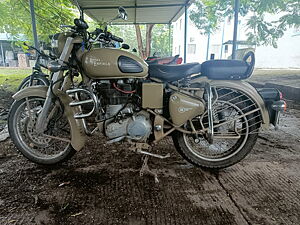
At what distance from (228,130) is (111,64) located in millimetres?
1215

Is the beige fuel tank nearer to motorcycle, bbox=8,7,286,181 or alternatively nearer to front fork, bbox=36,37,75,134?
motorcycle, bbox=8,7,286,181

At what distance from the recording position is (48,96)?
74.6 inches

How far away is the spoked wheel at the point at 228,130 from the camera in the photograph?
1.89m

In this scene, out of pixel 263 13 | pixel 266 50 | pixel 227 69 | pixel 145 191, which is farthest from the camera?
pixel 266 50

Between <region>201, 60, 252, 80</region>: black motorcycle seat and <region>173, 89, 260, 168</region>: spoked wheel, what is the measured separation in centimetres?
19

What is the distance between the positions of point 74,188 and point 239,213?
124cm

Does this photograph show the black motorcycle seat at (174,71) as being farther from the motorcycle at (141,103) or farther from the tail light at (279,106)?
the tail light at (279,106)

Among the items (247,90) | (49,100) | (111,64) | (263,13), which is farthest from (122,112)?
(263,13)

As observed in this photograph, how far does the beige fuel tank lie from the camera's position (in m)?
1.69

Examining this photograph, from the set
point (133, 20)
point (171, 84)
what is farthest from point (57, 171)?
point (133, 20)

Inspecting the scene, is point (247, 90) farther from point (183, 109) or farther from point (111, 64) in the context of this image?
point (111, 64)

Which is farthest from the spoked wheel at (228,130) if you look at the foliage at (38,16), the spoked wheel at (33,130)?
the foliage at (38,16)

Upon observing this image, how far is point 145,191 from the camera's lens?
168 centimetres

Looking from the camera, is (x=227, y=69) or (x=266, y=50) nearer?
(x=227, y=69)
